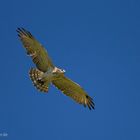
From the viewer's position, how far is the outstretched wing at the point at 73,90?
25.3 metres

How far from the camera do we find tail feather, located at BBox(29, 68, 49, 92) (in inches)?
976

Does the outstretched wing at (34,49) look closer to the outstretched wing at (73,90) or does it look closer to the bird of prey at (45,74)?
the bird of prey at (45,74)

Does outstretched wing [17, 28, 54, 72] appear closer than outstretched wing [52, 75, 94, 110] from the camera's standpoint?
Yes

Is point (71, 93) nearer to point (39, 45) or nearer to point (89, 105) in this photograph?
point (89, 105)

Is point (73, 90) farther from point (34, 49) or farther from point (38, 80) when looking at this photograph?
point (34, 49)

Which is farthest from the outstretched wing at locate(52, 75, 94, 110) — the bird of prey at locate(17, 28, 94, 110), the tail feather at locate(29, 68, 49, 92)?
the tail feather at locate(29, 68, 49, 92)

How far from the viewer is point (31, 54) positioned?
957 inches

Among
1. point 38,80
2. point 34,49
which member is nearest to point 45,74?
point 38,80

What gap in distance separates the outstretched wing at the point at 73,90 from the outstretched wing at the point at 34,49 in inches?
38.3

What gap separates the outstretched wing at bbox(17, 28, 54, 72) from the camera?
24.2m

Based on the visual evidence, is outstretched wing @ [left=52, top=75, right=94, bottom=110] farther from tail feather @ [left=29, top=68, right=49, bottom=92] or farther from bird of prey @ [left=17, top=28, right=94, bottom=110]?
tail feather @ [left=29, top=68, right=49, bottom=92]

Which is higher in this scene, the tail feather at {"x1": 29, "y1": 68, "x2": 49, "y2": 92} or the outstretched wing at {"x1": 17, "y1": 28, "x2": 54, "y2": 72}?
the outstretched wing at {"x1": 17, "y1": 28, "x2": 54, "y2": 72}

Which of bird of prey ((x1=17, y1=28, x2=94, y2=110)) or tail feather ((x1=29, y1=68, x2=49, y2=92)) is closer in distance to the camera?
bird of prey ((x1=17, y1=28, x2=94, y2=110))

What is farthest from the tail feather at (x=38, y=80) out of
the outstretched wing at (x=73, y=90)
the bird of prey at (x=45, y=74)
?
the outstretched wing at (x=73, y=90)
